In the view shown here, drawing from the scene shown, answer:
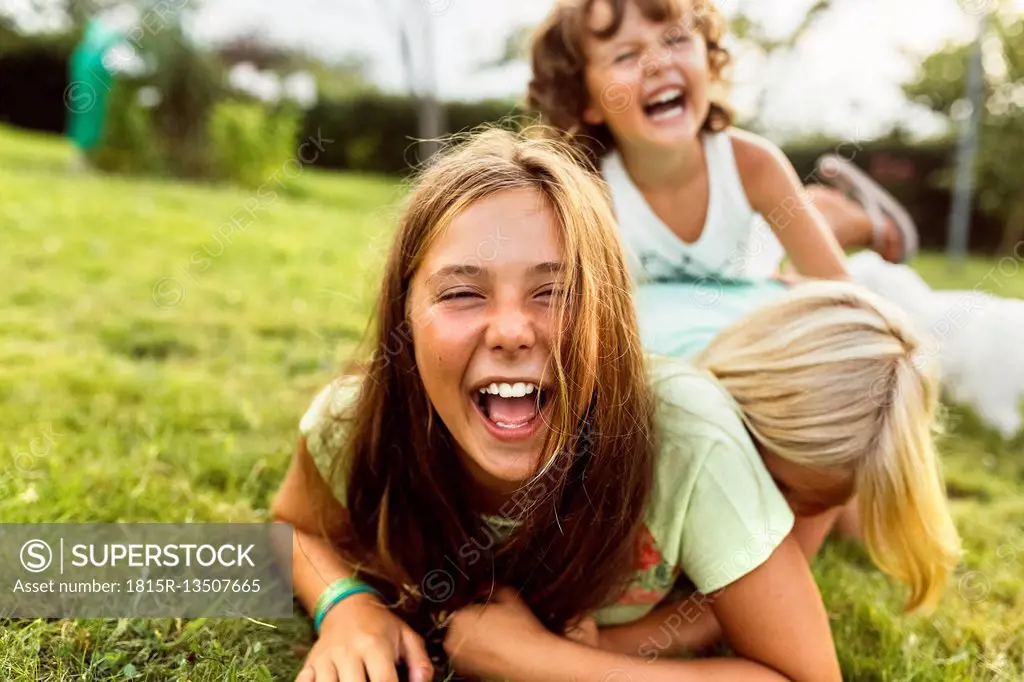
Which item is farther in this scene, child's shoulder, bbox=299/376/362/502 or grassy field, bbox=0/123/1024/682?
child's shoulder, bbox=299/376/362/502

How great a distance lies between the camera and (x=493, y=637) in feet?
5.67

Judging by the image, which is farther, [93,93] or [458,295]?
[93,93]

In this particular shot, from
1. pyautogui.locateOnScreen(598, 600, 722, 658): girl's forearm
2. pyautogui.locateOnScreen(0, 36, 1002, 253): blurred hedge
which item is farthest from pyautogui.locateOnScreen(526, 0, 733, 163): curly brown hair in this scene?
pyautogui.locateOnScreen(0, 36, 1002, 253): blurred hedge

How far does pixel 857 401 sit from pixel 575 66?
1.44 m

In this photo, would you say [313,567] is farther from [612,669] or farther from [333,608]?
[612,669]

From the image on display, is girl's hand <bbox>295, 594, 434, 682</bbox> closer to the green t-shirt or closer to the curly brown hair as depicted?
the green t-shirt

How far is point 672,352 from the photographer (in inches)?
98.2

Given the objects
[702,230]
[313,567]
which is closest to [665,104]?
[702,230]

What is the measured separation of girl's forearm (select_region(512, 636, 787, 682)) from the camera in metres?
1.67

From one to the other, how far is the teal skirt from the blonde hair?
1.57 feet

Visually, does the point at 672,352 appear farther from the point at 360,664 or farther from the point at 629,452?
the point at 360,664

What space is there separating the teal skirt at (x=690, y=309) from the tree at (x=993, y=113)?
1099 cm

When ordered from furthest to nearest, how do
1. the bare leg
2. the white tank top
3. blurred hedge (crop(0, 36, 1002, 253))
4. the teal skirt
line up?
blurred hedge (crop(0, 36, 1002, 253)) < the bare leg < the white tank top < the teal skirt

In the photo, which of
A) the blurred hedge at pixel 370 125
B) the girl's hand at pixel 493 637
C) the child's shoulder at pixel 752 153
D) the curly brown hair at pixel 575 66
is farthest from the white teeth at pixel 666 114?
the blurred hedge at pixel 370 125
